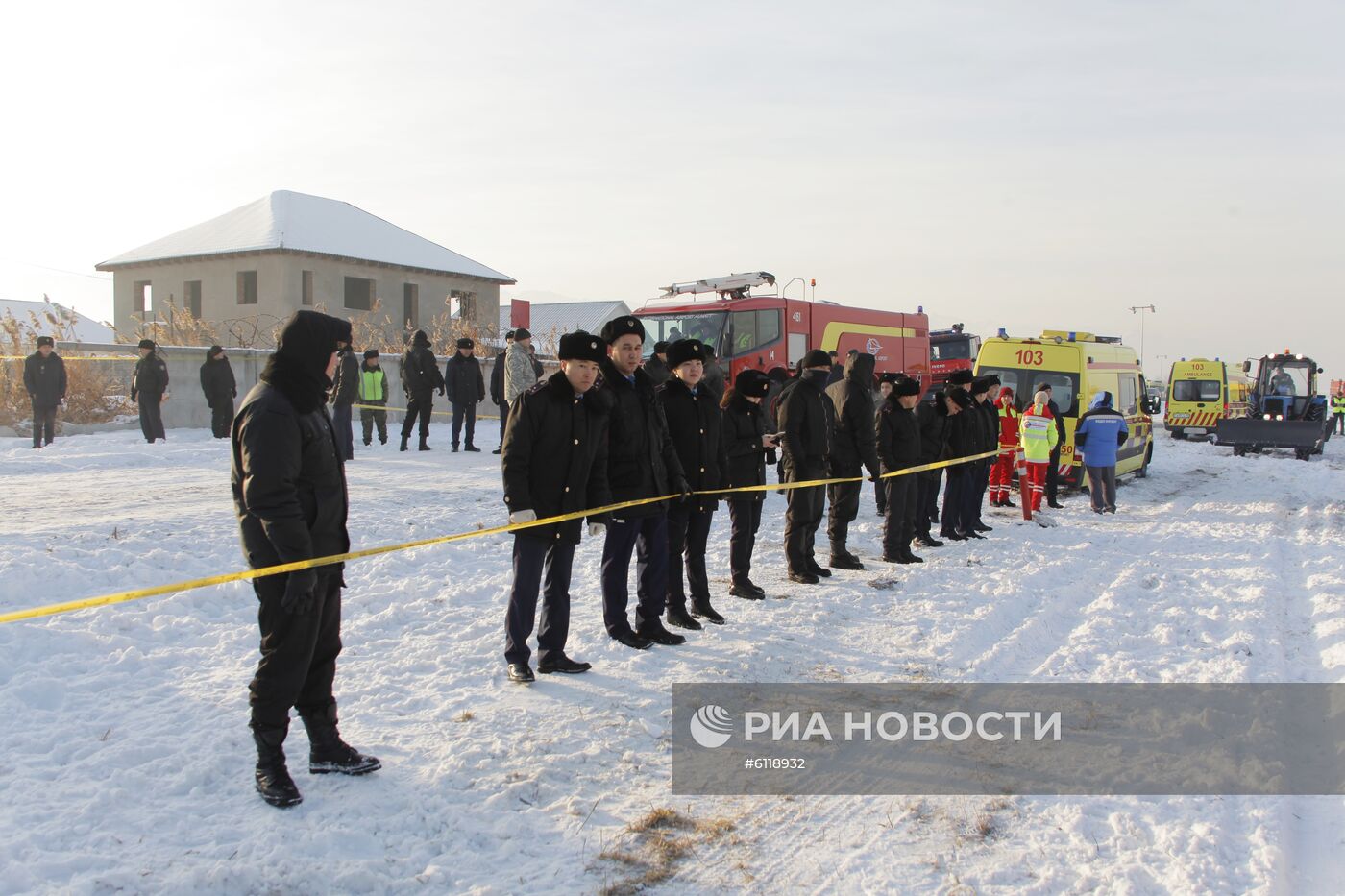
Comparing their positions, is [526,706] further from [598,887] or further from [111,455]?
[111,455]

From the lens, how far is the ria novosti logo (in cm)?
472

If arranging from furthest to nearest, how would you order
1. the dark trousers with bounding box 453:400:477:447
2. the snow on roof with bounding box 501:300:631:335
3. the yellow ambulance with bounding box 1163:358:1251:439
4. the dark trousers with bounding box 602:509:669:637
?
the snow on roof with bounding box 501:300:631:335 < the yellow ambulance with bounding box 1163:358:1251:439 < the dark trousers with bounding box 453:400:477:447 < the dark trousers with bounding box 602:509:669:637

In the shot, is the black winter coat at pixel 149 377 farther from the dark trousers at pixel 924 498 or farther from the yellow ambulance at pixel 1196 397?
the yellow ambulance at pixel 1196 397

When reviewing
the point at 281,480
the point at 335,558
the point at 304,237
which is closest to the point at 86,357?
the point at 335,558

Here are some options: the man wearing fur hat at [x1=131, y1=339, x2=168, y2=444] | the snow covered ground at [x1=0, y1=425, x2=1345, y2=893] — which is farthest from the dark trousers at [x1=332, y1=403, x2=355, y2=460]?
the man wearing fur hat at [x1=131, y1=339, x2=168, y2=444]

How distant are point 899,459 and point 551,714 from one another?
5.63m

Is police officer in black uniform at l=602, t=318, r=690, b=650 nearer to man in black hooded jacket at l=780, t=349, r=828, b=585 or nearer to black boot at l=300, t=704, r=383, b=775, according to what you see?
man in black hooded jacket at l=780, t=349, r=828, b=585

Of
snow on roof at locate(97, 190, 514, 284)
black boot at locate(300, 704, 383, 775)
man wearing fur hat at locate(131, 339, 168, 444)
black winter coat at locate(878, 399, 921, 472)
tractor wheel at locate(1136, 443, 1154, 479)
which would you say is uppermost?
snow on roof at locate(97, 190, 514, 284)

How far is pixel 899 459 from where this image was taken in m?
9.59

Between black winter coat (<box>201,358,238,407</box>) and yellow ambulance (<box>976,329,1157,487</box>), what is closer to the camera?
yellow ambulance (<box>976,329,1157,487</box>)

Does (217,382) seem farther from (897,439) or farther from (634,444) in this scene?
(634,444)

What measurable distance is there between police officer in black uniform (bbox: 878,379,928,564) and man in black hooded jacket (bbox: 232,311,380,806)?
6.29 m

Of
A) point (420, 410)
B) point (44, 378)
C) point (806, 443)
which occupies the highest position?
point (44, 378)

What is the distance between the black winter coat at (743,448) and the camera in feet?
24.4
